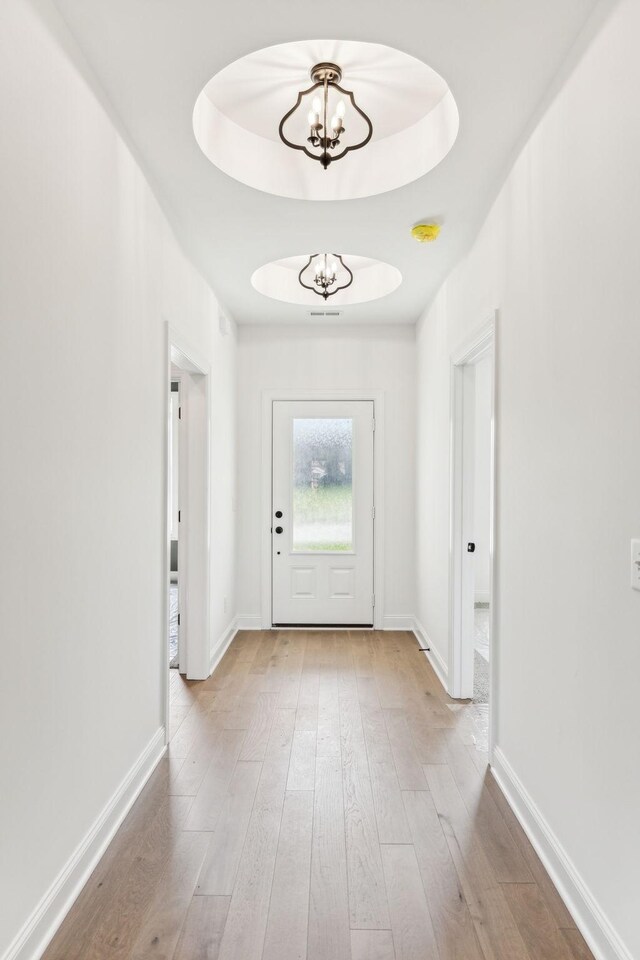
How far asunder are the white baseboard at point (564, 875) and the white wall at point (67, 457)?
1.51 metres

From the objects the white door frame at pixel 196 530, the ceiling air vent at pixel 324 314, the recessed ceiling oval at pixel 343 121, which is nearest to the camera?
the recessed ceiling oval at pixel 343 121

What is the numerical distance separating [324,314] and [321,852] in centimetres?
365

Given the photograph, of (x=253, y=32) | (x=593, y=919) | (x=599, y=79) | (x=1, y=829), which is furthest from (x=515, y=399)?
(x=1, y=829)

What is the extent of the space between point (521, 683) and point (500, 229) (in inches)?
75.8

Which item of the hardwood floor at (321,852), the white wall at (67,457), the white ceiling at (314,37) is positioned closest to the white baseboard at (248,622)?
the hardwood floor at (321,852)

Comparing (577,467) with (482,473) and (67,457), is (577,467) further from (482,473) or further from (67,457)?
(482,473)

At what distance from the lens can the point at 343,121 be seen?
244 cm

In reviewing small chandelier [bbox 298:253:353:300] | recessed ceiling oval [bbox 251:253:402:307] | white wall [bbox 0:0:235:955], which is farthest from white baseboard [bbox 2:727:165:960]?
recessed ceiling oval [bbox 251:253:402:307]

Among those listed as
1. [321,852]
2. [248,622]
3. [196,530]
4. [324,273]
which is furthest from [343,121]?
[248,622]

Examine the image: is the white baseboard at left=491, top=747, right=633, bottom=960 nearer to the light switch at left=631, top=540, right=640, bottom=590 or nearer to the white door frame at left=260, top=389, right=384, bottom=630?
the light switch at left=631, top=540, right=640, bottom=590

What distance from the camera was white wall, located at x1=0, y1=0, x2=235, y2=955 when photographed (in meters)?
1.49

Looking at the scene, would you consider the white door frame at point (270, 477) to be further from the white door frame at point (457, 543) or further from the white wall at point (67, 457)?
the white wall at point (67, 457)

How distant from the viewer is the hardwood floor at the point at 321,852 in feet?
5.37

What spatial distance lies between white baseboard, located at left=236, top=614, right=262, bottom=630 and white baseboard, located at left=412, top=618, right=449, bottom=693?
4.29 feet
